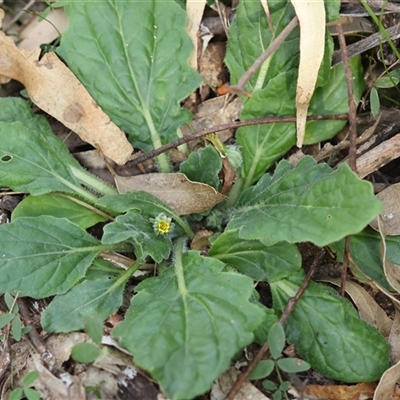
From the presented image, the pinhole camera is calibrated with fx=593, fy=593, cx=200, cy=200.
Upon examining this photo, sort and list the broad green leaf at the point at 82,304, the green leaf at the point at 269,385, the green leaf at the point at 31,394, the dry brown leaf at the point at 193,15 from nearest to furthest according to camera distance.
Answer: the green leaf at the point at 31,394, the green leaf at the point at 269,385, the broad green leaf at the point at 82,304, the dry brown leaf at the point at 193,15

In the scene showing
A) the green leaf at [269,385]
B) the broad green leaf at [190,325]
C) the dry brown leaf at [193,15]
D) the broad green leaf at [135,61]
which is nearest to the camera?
the broad green leaf at [190,325]

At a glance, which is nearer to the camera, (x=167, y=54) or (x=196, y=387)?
(x=196, y=387)

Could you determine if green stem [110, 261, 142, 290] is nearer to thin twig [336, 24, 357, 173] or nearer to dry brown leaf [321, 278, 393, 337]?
dry brown leaf [321, 278, 393, 337]

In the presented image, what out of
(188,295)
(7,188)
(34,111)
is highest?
(34,111)

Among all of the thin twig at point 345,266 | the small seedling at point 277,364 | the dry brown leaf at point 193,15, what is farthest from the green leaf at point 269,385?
the dry brown leaf at point 193,15

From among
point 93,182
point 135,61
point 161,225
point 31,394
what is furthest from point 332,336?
point 135,61

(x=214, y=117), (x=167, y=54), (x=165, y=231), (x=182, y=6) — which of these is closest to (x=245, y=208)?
(x=165, y=231)

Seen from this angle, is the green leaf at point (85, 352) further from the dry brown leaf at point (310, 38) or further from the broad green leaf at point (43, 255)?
the dry brown leaf at point (310, 38)

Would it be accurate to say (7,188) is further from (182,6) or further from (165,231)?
(182,6)
